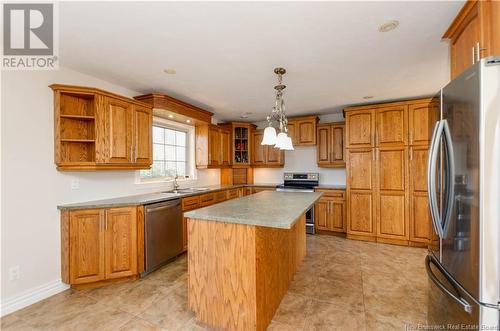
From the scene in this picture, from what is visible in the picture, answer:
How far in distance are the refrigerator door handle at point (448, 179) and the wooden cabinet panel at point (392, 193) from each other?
8.99 ft

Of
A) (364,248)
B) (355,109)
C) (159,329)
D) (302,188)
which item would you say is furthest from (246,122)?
(159,329)

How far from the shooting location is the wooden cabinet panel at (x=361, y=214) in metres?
3.97

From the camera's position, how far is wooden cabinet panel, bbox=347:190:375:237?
3.97 m

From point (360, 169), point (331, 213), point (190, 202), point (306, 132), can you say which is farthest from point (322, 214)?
point (190, 202)

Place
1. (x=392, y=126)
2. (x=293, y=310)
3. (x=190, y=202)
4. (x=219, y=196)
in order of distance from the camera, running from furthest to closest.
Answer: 1. (x=219, y=196)
2. (x=392, y=126)
3. (x=190, y=202)
4. (x=293, y=310)

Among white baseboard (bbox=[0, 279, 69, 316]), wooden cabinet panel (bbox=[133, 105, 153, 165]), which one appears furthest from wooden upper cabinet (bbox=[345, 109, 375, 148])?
white baseboard (bbox=[0, 279, 69, 316])

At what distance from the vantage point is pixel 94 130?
264cm

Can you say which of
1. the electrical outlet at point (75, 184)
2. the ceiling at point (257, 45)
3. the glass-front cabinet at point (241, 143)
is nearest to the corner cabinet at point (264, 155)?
the glass-front cabinet at point (241, 143)

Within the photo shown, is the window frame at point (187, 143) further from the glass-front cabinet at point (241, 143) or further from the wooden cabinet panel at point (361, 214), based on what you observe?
the wooden cabinet panel at point (361, 214)

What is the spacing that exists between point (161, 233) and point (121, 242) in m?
0.47

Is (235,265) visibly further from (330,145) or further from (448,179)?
(330,145)

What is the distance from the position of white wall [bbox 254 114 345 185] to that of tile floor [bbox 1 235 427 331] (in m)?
2.09

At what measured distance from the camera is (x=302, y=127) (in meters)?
4.85

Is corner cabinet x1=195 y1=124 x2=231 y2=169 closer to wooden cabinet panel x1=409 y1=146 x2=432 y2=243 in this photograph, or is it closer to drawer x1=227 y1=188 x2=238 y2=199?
drawer x1=227 y1=188 x2=238 y2=199
